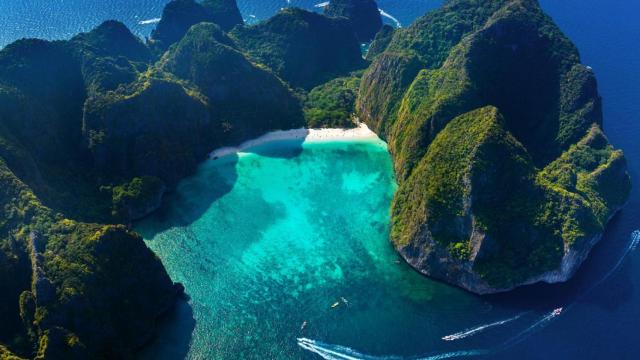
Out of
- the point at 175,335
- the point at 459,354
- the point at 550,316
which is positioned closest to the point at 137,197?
the point at 175,335

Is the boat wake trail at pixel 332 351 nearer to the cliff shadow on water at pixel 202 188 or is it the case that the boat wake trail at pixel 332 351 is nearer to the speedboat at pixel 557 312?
the speedboat at pixel 557 312

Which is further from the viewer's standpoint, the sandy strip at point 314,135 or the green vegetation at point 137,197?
the sandy strip at point 314,135

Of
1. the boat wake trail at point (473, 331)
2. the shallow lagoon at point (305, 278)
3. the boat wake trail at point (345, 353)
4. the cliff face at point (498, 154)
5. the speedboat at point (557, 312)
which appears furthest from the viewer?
the cliff face at point (498, 154)

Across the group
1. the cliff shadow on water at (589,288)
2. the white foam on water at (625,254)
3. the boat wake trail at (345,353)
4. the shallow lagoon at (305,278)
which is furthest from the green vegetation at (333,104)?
the boat wake trail at (345,353)

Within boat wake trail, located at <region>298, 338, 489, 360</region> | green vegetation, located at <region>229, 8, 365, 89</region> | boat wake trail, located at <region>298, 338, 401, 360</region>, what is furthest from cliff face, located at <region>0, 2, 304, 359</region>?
boat wake trail, located at <region>298, 338, 489, 360</region>

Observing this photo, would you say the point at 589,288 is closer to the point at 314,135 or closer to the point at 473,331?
the point at 473,331

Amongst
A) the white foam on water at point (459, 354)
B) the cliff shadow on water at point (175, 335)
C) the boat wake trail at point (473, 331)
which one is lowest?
the cliff shadow on water at point (175, 335)
